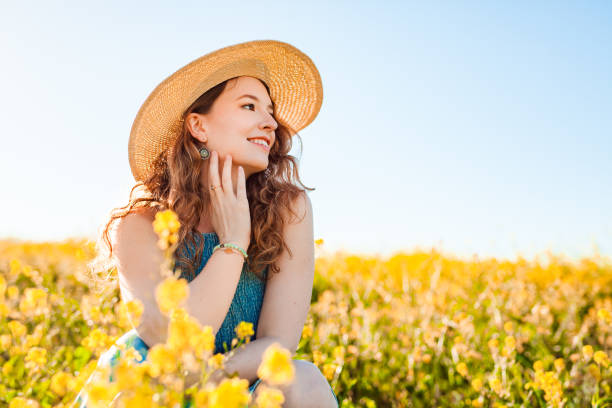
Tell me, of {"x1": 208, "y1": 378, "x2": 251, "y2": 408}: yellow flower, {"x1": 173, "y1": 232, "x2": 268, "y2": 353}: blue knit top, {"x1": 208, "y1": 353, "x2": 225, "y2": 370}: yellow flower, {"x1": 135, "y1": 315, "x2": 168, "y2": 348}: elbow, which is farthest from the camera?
{"x1": 173, "y1": 232, "x2": 268, "y2": 353}: blue knit top

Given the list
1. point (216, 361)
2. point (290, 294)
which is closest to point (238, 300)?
point (290, 294)

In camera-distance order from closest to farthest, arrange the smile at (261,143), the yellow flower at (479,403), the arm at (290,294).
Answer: the arm at (290,294), the smile at (261,143), the yellow flower at (479,403)

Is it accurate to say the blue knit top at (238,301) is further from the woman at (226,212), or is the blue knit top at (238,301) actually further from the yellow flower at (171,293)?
the yellow flower at (171,293)

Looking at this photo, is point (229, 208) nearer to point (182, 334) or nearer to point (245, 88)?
point (245, 88)

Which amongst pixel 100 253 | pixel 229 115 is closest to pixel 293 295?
pixel 229 115

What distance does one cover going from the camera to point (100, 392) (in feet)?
3.43

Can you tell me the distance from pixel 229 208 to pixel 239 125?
421mm

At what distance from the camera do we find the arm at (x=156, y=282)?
5.74ft

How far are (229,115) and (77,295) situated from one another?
3.78 m

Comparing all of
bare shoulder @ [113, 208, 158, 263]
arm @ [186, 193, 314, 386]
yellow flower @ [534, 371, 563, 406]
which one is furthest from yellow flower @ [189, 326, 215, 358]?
yellow flower @ [534, 371, 563, 406]

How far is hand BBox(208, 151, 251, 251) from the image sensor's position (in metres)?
1.91

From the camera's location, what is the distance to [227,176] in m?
2.10

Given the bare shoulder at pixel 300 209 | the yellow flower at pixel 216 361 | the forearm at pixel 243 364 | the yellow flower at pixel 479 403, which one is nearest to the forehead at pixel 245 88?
the bare shoulder at pixel 300 209

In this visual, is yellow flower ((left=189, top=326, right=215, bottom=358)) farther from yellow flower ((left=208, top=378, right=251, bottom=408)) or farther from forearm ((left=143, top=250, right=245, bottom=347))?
forearm ((left=143, top=250, right=245, bottom=347))
